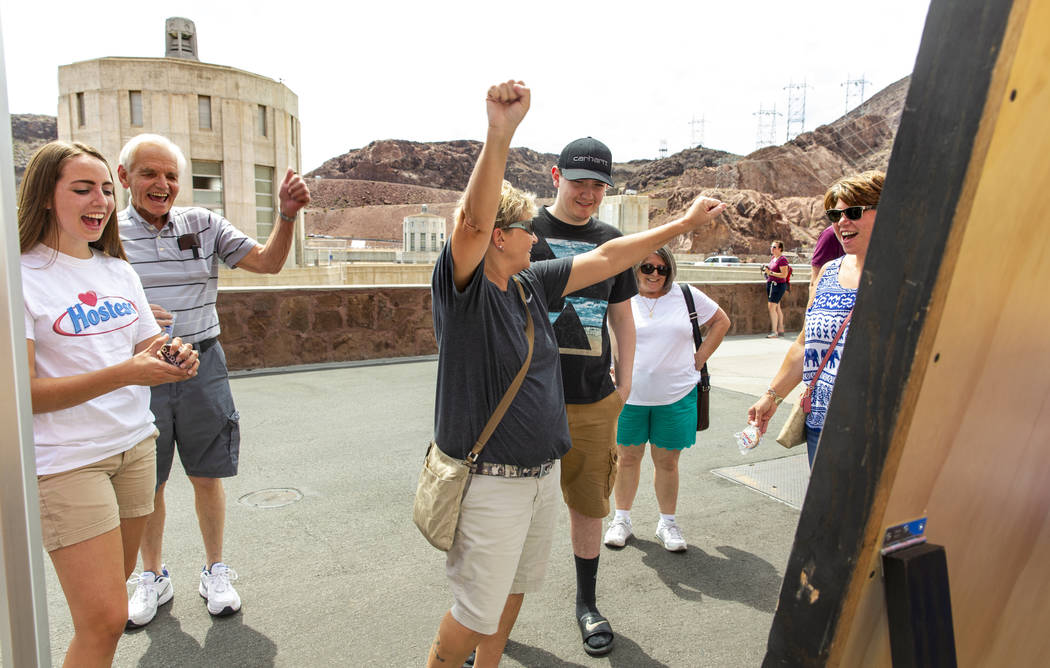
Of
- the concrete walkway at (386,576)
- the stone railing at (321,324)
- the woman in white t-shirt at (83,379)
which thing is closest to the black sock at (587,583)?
the concrete walkway at (386,576)

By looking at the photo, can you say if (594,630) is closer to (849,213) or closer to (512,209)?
(512,209)

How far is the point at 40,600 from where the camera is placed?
53.3 inches

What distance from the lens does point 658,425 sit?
373 centimetres

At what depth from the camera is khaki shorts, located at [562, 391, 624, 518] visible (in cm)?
288

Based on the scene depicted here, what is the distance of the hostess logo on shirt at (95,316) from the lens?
6.70 ft

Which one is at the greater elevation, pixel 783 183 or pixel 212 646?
pixel 783 183

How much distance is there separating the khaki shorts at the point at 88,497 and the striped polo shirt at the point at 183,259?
81cm

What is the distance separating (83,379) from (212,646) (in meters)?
1.41

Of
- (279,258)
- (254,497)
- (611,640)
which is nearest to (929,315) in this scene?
(611,640)

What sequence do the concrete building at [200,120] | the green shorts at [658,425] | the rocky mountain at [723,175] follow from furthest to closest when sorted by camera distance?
the rocky mountain at [723,175] → the concrete building at [200,120] → the green shorts at [658,425]

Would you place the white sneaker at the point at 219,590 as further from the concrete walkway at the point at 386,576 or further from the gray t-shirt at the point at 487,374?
the gray t-shirt at the point at 487,374

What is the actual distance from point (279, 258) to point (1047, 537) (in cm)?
282

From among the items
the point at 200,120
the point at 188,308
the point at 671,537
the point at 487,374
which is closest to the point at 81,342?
the point at 188,308

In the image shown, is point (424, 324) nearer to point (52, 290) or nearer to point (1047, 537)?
point (52, 290)
